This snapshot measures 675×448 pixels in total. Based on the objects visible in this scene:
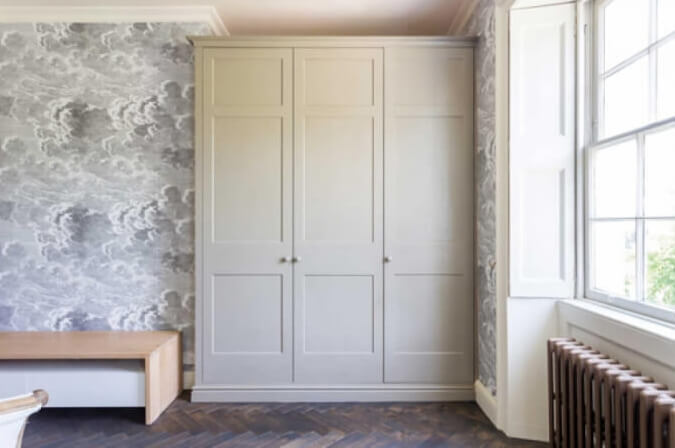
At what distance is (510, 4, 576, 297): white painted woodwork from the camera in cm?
215

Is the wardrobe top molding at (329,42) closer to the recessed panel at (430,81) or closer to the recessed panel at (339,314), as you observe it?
the recessed panel at (430,81)

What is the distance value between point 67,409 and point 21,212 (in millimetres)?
1385

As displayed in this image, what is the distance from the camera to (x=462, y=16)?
283 centimetres

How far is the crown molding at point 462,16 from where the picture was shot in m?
Result: 2.67

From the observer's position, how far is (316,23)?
295 cm

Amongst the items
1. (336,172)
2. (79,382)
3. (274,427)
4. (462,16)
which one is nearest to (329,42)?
(336,172)

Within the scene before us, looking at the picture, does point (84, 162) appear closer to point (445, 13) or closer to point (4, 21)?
point (4, 21)

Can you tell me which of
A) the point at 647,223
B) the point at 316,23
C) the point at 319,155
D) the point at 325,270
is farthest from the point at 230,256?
the point at 647,223

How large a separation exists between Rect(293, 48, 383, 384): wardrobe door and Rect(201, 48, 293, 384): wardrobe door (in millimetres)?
98

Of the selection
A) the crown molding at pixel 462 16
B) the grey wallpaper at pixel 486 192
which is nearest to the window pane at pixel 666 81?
the grey wallpaper at pixel 486 192

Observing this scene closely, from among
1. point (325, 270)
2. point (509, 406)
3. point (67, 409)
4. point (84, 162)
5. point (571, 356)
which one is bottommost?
point (67, 409)

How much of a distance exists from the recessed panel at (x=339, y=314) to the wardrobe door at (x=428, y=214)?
146 millimetres

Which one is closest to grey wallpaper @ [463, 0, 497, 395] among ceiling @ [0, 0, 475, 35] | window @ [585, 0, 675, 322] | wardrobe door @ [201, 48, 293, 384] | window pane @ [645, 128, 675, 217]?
ceiling @ [0, 0, 475, 35]

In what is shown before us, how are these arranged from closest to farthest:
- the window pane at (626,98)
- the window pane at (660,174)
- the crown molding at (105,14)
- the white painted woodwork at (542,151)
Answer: the window pane at (660,174), the window pane at (626,98), the white painted woodwork at (542,151), the crown molding at (105,14)
